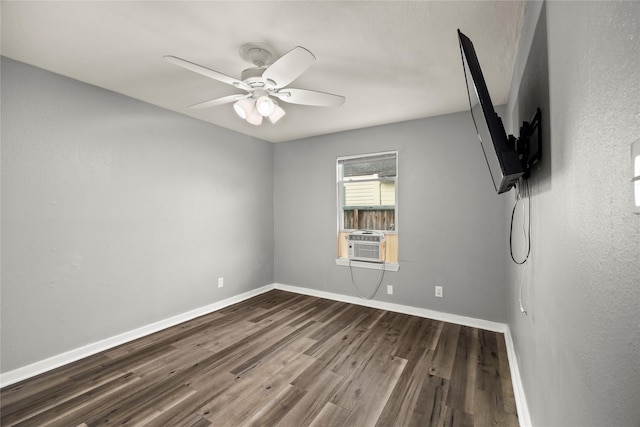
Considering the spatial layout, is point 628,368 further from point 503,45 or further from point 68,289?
point 68,289

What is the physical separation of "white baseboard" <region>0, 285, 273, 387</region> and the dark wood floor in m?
0.08

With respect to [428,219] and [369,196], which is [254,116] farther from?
[428,219]

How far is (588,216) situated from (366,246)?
3.21 m

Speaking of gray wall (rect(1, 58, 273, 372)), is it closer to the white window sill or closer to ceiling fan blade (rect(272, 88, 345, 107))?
the white window sill

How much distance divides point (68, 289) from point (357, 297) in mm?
3175

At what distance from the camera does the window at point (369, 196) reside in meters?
3.83

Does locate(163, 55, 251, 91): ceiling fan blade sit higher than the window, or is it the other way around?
locate(163, 55, 251, 91): ceiling fan blade

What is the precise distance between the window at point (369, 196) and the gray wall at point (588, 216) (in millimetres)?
2554

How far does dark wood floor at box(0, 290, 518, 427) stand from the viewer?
1827 mm

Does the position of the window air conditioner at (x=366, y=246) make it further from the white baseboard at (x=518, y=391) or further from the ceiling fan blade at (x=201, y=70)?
the ceiling fan blade at (x=201, y=70)

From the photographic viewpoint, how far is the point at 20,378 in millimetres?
2201

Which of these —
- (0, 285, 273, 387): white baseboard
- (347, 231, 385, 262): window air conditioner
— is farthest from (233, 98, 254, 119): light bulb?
(0, 285, 273, 387): white baseboard

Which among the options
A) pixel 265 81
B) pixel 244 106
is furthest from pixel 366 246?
pixel 265 81

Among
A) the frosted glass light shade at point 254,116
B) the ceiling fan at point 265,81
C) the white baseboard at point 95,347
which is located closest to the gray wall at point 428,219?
the white baseboard at point 95,347
